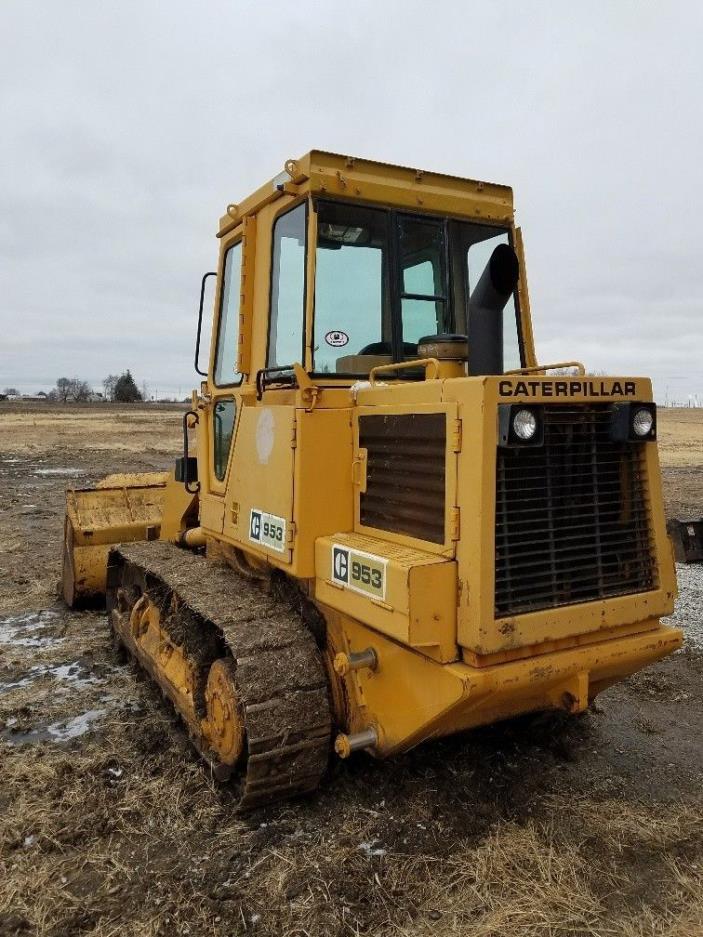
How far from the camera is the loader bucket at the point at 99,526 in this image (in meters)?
7.11

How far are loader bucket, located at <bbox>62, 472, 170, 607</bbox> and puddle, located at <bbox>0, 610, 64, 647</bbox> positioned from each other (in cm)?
29

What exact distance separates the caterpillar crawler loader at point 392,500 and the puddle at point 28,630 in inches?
83.2

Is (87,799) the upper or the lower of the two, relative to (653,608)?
lower

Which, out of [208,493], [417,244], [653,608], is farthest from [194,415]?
[653,608]

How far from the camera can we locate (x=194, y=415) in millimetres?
5195

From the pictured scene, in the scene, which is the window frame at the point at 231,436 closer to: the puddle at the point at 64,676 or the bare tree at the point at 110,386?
the puddle at the point at 64,676

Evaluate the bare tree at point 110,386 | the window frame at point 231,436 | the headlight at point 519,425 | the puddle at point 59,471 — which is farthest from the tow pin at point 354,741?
the bare tree at point 110,386

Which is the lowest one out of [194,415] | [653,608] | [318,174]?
[653,608]

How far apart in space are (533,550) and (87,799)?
2633mm

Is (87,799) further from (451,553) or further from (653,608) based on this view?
(653,608)

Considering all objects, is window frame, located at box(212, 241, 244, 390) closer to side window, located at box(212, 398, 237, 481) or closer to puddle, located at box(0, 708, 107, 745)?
side window, located at box(212, 398, 237, 481)

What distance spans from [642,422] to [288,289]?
6.54ft

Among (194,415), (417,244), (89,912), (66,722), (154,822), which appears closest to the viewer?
(89,912)

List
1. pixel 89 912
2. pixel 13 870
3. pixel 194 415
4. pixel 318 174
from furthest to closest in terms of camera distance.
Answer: pixel 194 415 → pixel 318 174 → pixel 13 870 → pixel 89 912
